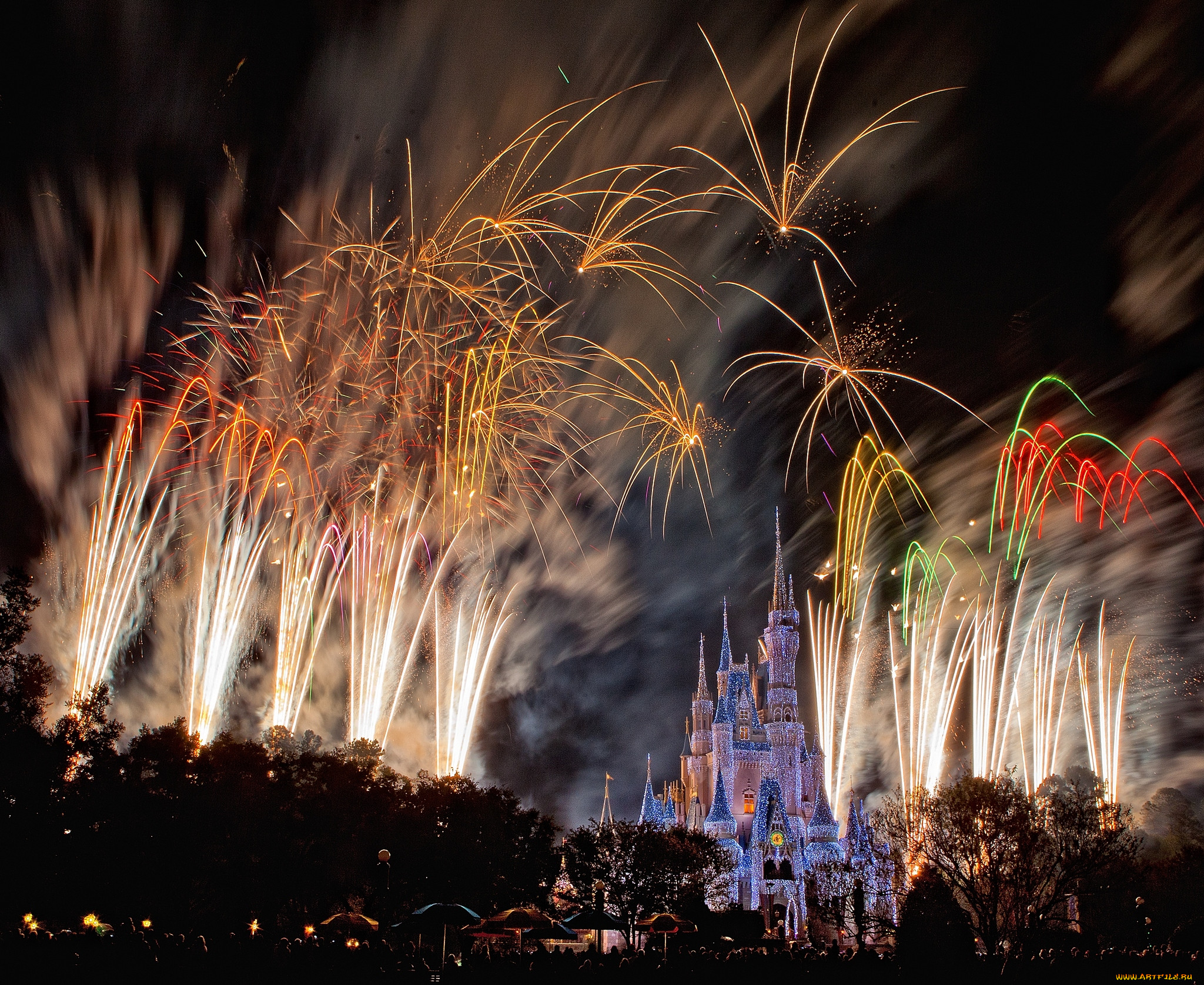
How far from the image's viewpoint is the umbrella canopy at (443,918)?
31.4 meters

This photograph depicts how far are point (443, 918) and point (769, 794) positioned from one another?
7530 centimetres

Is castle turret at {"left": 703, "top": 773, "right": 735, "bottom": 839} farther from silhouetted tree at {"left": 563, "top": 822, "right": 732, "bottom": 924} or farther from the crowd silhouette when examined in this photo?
the crowd silhouette

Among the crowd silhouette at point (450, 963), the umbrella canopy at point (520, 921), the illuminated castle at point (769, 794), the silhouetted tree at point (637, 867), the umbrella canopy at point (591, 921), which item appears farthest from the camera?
the illuminated castle at point (769, 794)

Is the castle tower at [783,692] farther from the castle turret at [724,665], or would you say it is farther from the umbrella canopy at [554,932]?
the umbrella canopy at [554,932]

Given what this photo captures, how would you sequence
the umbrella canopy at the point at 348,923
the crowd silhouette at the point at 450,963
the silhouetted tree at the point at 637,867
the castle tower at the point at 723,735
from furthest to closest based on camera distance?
the castle tower at the point at 723,735 → the silhouetted tree at the point at 637,867 → the umbrella canopy at the point at 348,923 → the crowd silhouette at the point at 450,963

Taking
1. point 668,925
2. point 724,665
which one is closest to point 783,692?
point 724,665

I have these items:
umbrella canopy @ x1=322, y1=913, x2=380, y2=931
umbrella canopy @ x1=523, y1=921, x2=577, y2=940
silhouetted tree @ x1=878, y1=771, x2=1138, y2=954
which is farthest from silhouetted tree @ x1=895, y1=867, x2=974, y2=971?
umbrella canopy @ x1=322, y1=913, x2=380, y2=931

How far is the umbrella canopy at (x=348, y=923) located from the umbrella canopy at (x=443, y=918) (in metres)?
1.46

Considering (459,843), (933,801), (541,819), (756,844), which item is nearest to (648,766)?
(756,844)

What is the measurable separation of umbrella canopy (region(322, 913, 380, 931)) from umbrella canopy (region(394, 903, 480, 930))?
1.46 metres

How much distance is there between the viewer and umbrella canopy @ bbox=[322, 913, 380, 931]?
30312mm

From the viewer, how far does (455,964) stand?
27.3 meters

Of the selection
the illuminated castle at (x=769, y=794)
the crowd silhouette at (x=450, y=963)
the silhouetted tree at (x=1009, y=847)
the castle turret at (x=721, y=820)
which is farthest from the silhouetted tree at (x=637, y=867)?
the crowd silhouette at (x=450, y=963)

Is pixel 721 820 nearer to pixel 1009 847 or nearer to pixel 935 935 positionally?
pixel 1009 847
